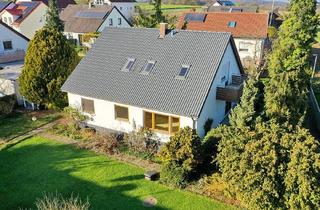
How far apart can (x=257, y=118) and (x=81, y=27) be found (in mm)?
46274

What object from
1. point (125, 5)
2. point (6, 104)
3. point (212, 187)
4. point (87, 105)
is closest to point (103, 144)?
point (87, 105)

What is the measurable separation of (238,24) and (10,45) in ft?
Result: 110

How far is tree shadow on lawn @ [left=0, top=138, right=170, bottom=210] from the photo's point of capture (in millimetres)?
17422

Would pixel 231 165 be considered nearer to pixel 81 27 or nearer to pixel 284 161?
pixel 284 161

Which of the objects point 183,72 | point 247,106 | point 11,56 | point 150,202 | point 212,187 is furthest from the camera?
point 11,56

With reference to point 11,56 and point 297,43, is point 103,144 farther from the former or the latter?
point 11,56

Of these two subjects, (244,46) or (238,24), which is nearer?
(244,46)

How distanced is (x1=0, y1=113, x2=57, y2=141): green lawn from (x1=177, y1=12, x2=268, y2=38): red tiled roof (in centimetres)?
2849

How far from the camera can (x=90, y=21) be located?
57.9m

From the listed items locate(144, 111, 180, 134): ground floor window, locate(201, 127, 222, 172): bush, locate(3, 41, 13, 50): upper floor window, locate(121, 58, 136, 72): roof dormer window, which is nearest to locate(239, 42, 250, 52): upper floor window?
locate(121, 58, 136, 72): roof dormer window

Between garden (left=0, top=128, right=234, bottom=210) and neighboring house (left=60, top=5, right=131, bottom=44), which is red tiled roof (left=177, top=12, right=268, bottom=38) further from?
garden (left=0, top=128, right=234, bottom=210)

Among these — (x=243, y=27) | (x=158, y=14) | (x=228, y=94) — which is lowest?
(x=228, y=94)

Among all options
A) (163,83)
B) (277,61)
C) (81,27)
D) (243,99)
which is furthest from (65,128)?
(81,27)

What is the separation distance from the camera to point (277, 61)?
28.2 m
